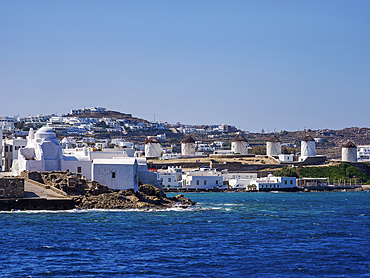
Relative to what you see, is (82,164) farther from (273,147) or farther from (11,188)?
(273,147)

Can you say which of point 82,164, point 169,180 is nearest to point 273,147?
point 169,180

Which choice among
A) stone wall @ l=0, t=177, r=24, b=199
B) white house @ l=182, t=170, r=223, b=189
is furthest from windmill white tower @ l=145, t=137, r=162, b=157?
stone wall @ l=0, t=177, r=24, b=199

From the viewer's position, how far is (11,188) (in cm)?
3003

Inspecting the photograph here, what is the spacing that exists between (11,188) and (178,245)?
1228 cm

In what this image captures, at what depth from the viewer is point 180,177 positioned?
72375 mm

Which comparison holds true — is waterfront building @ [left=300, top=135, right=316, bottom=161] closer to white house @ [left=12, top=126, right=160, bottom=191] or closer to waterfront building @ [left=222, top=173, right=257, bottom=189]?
waterfront building @ [left=222, top=173, right=257, bottom=189]

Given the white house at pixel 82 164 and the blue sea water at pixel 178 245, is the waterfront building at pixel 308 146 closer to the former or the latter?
the white house at pixel 82 164

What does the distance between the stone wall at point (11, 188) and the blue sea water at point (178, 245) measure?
1.48 metres

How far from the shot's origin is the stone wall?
98.4 ft

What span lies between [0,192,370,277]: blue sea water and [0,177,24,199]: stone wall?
4.86ft

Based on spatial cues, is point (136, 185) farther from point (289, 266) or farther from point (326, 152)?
point (326, 152)

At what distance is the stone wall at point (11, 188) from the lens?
30000mm

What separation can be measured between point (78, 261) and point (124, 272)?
7.05ft

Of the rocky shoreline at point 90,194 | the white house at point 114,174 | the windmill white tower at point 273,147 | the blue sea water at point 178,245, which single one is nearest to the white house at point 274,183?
the windmill white tower at point 273,147
